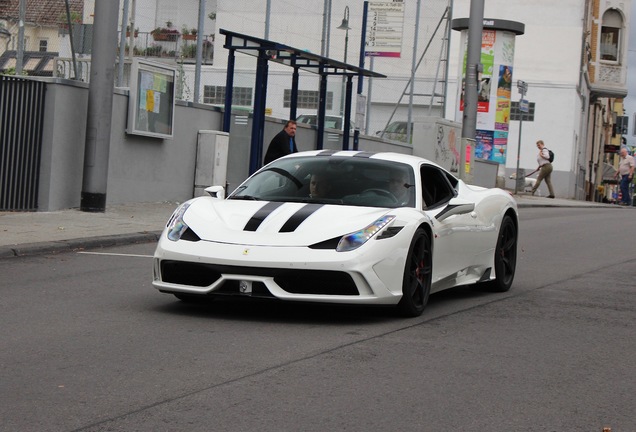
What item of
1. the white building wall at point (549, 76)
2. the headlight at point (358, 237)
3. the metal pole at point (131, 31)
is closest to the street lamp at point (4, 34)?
the metal pole at point (131, 31)

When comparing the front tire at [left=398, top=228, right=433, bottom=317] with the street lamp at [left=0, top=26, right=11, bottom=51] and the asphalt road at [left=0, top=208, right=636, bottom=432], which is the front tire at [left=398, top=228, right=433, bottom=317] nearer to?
the asphalt road at [left=0, top=208, right=636, bottom=432]

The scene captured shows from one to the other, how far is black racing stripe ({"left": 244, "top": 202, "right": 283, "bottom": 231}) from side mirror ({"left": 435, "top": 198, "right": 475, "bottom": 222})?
145 centimetres

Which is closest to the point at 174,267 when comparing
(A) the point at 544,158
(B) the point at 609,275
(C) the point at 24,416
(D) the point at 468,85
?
(C) the point at 24,416

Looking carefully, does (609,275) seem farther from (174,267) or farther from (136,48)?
(136,48)

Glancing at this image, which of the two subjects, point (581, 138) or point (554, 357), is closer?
point (554, 357)

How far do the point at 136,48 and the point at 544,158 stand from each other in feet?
66.2

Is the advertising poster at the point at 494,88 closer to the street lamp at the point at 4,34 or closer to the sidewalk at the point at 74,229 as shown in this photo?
the sidewalk at the point at 74,229

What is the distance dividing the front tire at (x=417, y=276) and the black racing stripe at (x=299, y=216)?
77 cm

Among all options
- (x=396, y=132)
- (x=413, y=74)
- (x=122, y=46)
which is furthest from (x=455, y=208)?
(x=396, y=132)

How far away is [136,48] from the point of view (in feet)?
67.9

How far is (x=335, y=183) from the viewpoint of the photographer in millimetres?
9375

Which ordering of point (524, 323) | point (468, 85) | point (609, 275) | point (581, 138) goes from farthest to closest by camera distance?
point (581, 138) < point (468, 85) < point (609, 275) < point (524, 323)

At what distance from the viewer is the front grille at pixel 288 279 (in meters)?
8.08

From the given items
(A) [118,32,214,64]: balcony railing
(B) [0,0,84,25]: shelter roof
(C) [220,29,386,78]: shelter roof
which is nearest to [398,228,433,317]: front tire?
(B) [0,0,84,25]: shelter roof
